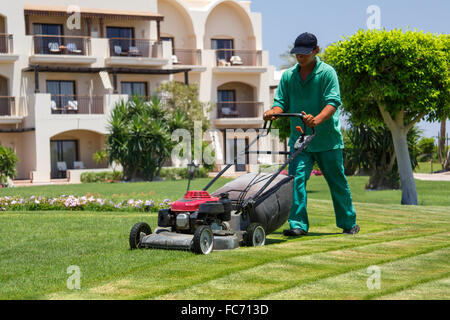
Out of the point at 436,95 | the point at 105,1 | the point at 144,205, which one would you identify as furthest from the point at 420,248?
the point at 105,1

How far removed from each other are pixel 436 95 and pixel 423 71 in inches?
27.3

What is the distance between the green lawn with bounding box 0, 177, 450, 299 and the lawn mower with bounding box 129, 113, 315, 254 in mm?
197

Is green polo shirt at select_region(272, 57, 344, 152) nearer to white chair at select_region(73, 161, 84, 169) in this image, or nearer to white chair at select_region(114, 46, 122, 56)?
white chair at select_region(73, 161, 84, 169)

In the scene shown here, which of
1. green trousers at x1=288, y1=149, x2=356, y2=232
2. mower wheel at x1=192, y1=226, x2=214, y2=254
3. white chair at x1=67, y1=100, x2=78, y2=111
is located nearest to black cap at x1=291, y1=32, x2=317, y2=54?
green trousers at x1=288, y1=149, x2=356, y2=232

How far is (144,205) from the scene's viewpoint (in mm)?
15203

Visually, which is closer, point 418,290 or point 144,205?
point 418,290

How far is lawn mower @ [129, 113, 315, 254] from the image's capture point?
7750 millimetres

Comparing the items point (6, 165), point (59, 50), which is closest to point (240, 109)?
point (59, 50)

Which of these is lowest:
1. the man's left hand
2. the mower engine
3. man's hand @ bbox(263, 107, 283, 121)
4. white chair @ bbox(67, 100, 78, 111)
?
the mower engine

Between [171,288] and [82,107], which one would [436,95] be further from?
[82,107]

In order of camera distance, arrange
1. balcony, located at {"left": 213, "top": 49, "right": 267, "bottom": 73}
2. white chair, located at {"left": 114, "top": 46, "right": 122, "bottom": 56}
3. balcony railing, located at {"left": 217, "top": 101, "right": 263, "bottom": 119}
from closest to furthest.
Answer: white chair, located at {"left": 114, "top": 46, "right": 122, "bottom": 56}
balcony railing, located at {"left": 217, "top": 101, "right": 263, "bottom": 119}
balcony, located at {"left": 213, "top": 49, "right": 267, "bottom": 73}

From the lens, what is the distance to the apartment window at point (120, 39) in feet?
135

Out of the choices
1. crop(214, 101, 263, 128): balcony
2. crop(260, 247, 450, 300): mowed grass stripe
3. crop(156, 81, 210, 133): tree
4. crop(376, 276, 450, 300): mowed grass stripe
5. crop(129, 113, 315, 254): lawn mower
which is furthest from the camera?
crop(214, 101, 263, 128): balcony
